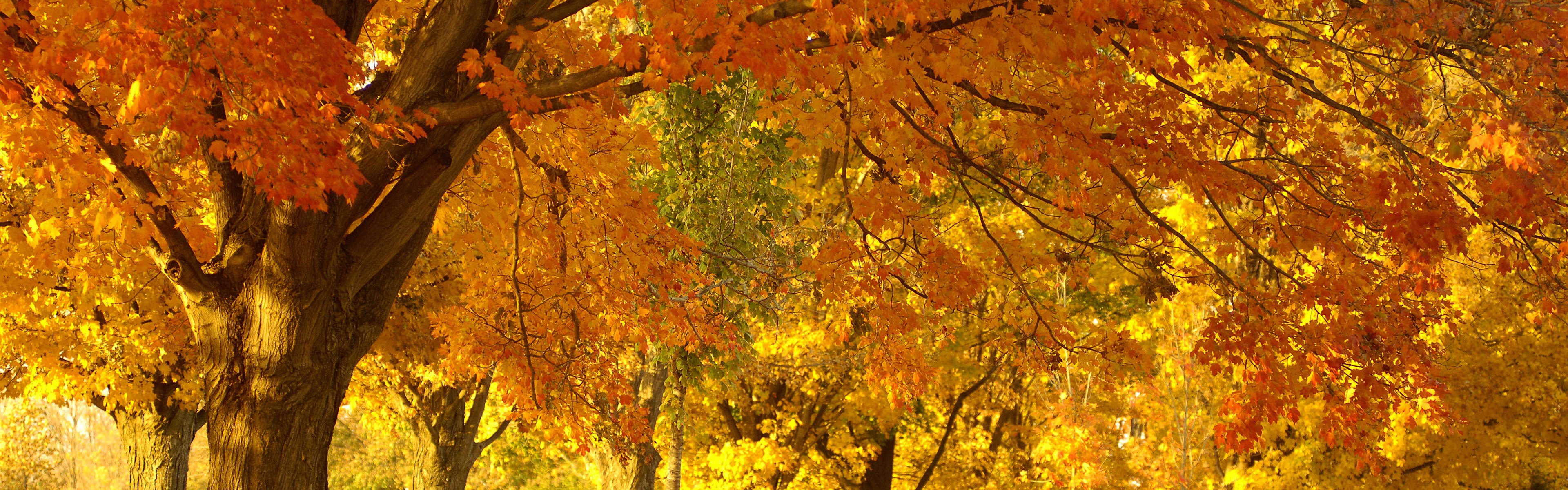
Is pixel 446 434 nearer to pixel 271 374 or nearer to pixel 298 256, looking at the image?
pixel 271 374

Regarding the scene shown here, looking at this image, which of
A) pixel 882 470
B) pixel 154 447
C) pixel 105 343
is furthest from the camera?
pixel 882 470

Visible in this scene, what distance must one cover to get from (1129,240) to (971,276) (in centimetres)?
120

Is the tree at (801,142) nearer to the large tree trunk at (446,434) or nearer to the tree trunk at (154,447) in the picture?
the tree trunk at (154,447)

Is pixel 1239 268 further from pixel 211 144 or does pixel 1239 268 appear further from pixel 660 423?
pixel 211 144

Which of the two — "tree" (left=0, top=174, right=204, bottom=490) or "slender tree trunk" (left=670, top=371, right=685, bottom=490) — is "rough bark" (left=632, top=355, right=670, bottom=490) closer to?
"slender tree trunk" (left=670, top=371, right=685, bottom=490)

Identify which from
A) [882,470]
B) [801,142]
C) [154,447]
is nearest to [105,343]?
[154,447]

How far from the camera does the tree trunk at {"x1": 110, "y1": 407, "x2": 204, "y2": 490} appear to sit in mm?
13414

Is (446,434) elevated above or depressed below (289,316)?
above

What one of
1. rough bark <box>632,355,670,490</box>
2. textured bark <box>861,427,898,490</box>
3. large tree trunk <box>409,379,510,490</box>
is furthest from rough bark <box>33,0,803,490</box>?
textured bark <box>861,427,898,490</box>

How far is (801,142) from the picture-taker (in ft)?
24.9

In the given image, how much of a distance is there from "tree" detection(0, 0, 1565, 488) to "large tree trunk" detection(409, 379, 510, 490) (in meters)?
10.7

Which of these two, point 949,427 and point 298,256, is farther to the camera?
point 949,427

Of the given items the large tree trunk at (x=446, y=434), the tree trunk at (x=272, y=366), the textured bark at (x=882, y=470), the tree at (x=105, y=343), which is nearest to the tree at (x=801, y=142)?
the tree trunk at (x=272, y=366)

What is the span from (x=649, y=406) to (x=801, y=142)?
616 centimetres
